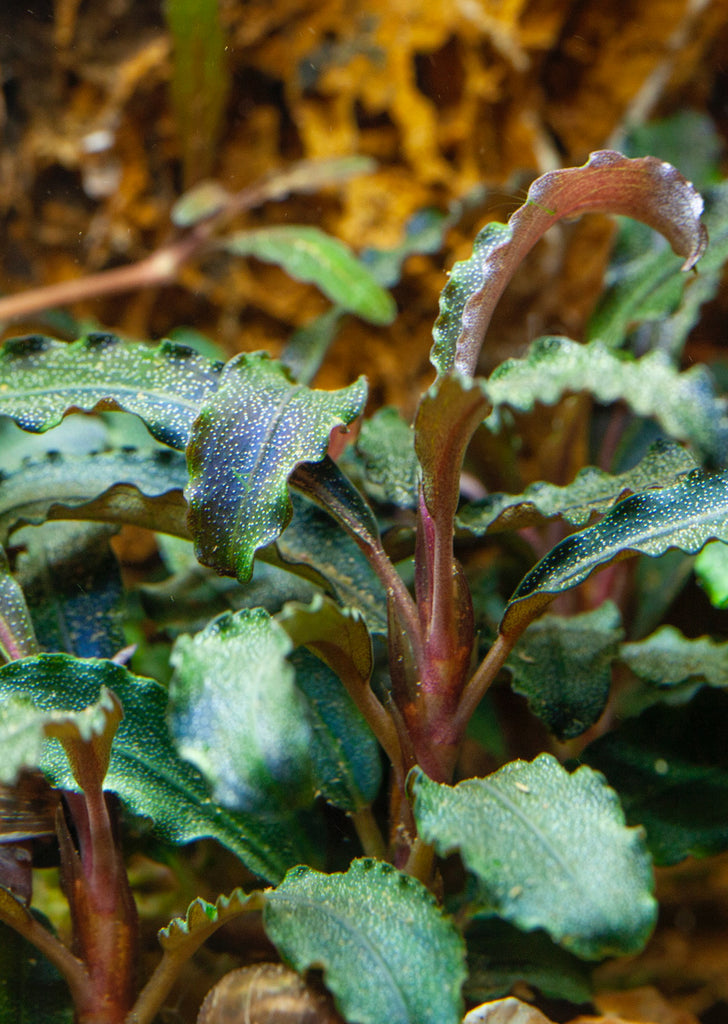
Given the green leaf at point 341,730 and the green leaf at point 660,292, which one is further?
the green leaf at point 660,292

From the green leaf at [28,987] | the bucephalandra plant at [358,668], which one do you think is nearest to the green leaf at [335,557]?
the bucephalandra plant at [358,668]

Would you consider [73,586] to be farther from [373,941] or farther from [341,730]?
[373,941]

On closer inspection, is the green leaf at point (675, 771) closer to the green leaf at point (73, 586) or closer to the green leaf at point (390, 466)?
the green leaf at point (390, 466)

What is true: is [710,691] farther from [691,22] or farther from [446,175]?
[691,22]

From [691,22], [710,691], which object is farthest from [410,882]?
[691,22]

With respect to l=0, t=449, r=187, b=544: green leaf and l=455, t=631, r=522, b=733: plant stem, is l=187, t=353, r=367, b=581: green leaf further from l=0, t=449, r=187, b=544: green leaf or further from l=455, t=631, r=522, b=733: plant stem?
l=455, t=631, r=522, b=733: plant stem

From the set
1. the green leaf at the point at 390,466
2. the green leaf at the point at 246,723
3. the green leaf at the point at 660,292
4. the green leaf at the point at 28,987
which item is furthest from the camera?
the green leaf at the point at 660,292

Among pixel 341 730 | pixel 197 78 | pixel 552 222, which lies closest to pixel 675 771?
pixel 341 730
